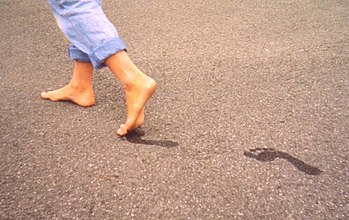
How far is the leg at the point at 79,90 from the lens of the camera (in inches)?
54.4

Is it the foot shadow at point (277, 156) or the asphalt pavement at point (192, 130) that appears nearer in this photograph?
the asphalt pavement at point (192, 130)

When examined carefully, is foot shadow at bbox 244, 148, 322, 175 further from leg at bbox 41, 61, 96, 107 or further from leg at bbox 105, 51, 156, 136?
leg at bbox 41, 61, 96, 107

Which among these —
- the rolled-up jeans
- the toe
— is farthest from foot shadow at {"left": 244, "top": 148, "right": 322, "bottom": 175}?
the toe

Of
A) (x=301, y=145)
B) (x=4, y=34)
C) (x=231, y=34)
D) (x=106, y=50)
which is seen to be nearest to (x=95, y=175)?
(x=106, y=50)

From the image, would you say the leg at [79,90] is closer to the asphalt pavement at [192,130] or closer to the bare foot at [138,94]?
the asphalt pavement at [192,130]

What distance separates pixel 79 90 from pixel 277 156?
2.52 feet

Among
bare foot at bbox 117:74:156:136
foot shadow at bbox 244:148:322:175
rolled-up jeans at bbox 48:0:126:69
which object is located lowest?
foot shadow at bbox 244:148:322:175

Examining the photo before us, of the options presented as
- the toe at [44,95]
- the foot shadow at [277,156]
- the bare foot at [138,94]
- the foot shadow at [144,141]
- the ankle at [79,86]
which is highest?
the bare foot at [138,94]

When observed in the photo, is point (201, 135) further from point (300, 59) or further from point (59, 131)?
point (300, 59)

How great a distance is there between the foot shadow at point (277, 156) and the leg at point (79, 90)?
0.64 meters

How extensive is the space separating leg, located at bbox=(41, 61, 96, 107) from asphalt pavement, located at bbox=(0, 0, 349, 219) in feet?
0.10

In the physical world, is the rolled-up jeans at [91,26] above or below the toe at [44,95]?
above

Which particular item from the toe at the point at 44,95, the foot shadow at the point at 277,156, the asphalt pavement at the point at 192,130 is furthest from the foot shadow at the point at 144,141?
the toe at the point at 44,95

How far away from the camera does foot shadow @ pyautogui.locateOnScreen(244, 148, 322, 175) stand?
111cm
